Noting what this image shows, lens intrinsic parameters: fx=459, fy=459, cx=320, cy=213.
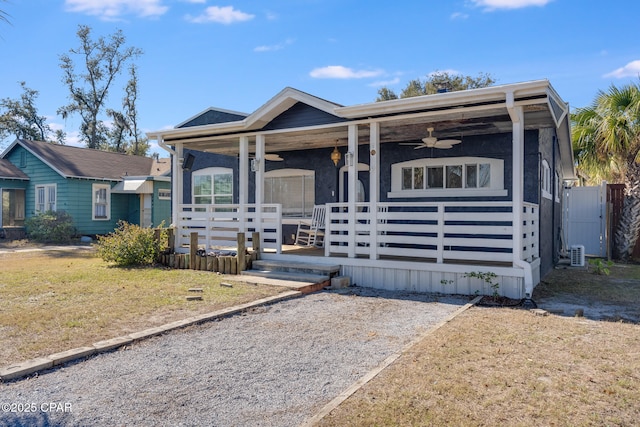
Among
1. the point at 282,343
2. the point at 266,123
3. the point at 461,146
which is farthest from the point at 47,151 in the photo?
the point at 282,343

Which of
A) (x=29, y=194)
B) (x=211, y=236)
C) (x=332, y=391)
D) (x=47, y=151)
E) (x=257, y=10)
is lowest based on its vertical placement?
(x=332, y=391)

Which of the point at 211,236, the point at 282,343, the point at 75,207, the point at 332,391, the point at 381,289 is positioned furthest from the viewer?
the point at 75,207

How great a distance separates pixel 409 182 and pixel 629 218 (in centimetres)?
616

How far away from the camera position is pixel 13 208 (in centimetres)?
2105

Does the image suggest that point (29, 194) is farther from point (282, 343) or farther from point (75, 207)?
point (282, 343)

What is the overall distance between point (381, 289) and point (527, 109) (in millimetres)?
3613

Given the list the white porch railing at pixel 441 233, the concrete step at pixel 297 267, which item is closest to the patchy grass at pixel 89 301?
the concrete step at pixel 297 267

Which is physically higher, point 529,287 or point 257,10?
point 257,10

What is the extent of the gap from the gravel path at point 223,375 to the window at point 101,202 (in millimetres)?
15629

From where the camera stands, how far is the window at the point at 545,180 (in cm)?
920

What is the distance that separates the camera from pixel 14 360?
3781 mm

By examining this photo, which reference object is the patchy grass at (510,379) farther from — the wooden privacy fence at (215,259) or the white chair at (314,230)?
the white chair at (314,230)

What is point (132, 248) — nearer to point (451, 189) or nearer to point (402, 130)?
point (402, 130)

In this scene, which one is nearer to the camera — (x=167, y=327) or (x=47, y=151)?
(x=167, y=327)
